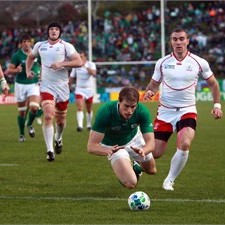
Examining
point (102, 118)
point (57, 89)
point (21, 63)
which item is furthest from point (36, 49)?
point (102, 118)

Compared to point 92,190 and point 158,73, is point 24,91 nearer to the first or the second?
point 158,73

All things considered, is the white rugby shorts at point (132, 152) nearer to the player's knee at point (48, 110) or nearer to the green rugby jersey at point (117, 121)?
the green rugby jersey at point (117, 121)

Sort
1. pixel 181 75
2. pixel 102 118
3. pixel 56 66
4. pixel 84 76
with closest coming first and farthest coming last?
pixel 102 118, pixel 181 75, pixel 56 66, pixel 84 76

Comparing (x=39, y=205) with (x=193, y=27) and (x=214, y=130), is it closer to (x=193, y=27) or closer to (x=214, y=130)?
(x=214, y=130)

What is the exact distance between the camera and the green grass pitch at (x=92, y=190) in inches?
384

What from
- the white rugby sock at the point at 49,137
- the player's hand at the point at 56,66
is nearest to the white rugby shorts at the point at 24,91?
the white rugby sock at the point at 49,137

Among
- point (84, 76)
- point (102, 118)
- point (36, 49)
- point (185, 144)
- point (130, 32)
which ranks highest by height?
point (36, 49)

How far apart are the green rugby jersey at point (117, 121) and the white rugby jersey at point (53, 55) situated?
520 cm

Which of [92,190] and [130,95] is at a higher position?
[130,95]

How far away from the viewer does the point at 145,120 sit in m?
11.0

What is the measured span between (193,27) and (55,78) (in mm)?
33155

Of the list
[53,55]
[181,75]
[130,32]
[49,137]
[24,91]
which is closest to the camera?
[181,75]

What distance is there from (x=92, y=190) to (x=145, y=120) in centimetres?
158

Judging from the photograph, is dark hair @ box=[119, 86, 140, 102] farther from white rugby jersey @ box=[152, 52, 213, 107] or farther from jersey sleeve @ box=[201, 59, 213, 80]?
jersey sleeve @ box=[201, 59, 213, 80]
